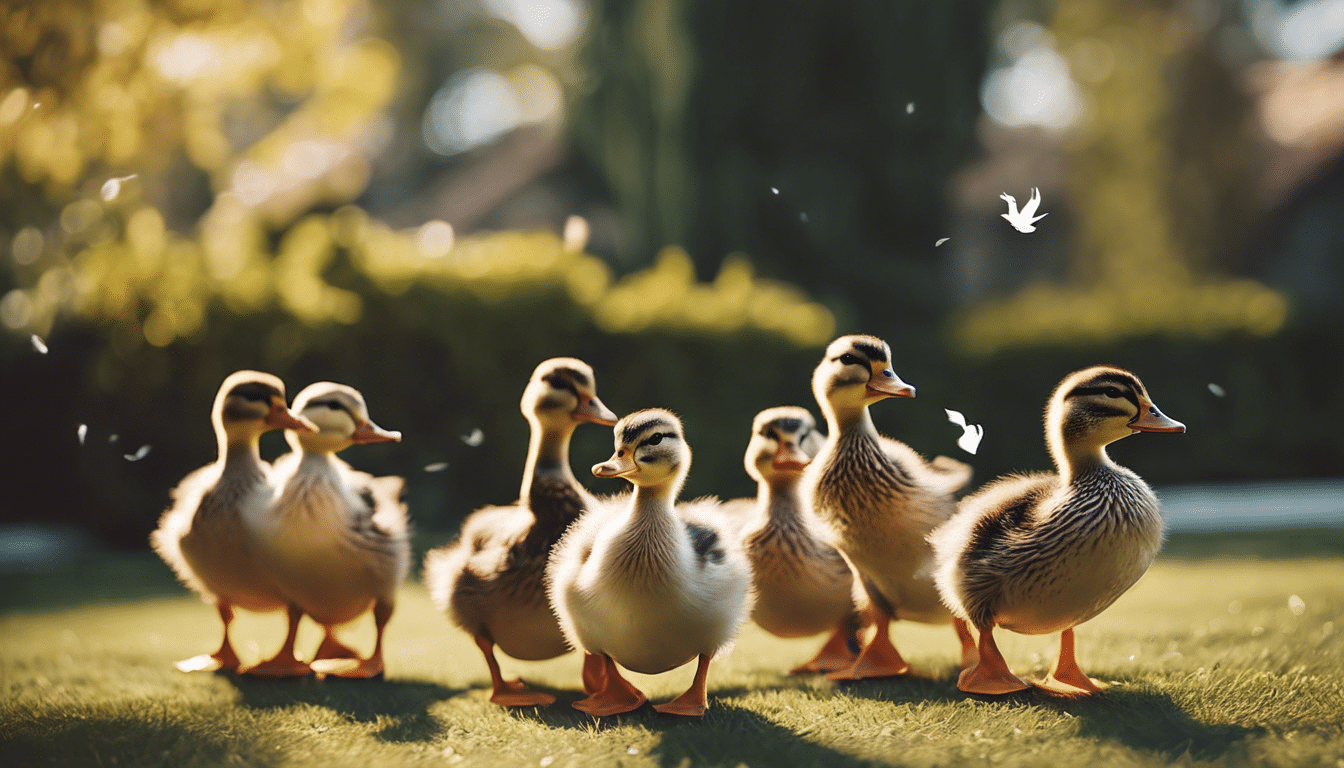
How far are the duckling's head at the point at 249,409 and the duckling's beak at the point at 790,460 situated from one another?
7.56 feet

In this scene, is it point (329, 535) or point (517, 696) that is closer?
point (517, 696)

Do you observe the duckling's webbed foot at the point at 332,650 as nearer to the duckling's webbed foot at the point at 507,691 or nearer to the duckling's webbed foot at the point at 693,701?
the duckling's webbed foot at the point at 507,691

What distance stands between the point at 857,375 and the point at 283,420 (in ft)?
8.59

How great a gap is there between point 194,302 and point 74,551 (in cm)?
291

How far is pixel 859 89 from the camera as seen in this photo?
46.1 feet

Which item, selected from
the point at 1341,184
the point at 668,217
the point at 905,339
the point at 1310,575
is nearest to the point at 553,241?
the point at 668,217

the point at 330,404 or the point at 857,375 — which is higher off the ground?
the point at 857,375

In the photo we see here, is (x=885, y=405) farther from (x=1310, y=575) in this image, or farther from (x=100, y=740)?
(x=100, y=740)

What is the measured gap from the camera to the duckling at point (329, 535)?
4336 mm

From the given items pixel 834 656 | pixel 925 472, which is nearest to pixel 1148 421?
pixel 925 472

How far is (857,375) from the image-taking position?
3959 millimetres

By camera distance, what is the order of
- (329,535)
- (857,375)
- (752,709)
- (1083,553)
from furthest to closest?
(329,535)
(857,375)
(752,709)
(1083,553)

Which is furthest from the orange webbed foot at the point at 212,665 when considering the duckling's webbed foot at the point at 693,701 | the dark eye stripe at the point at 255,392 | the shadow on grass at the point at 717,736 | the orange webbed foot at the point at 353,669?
the duckling's webbed foot at the point at 693,701

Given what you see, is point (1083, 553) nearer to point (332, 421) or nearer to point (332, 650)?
point (332, 421)
